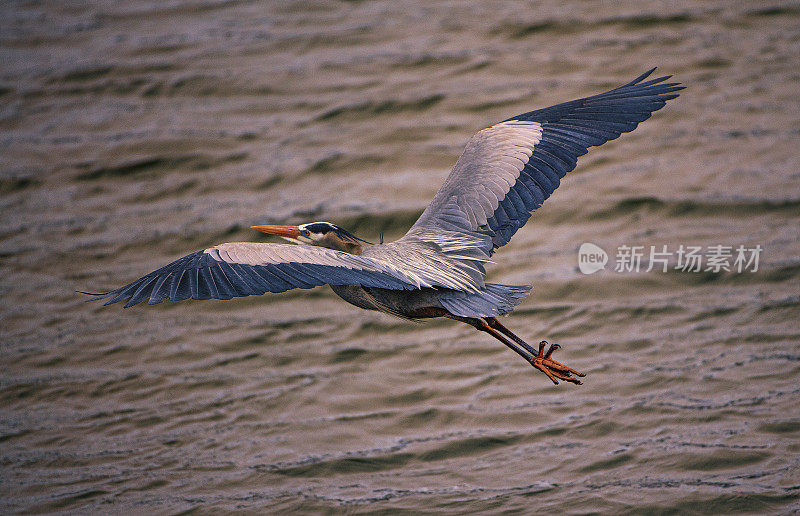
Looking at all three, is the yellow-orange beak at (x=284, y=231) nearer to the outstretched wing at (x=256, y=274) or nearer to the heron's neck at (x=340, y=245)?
the heron's neck at (x=340, y=245)

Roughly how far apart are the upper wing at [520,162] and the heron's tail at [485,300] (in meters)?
0.41

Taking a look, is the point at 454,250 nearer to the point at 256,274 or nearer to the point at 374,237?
the point at 256,274

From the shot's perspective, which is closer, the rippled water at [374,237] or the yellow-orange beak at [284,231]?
the yellow-orange beak at [284,231]

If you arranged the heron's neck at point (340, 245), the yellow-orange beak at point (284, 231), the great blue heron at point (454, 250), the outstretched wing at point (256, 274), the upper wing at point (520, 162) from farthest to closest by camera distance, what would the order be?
the upper wing at point (520, 162), the yellow-orange beak at point (284, 231), the heron's neck at point (340, 245), the great blue heron at point (454, 250), the outstretched wing at point (256, 274)

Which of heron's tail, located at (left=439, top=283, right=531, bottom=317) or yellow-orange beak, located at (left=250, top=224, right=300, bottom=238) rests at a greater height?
yellow-orange beak, located at (left=250, top=224, right=300, bottom=238)

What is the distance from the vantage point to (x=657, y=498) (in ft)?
23.6

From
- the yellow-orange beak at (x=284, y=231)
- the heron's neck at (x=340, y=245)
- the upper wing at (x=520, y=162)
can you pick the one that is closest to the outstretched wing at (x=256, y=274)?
the heron's neck at (x=340, y=245)

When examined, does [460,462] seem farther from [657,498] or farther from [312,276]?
[312,276]

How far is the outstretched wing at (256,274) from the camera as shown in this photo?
4703 millimetres

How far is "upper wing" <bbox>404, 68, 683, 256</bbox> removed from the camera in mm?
5746

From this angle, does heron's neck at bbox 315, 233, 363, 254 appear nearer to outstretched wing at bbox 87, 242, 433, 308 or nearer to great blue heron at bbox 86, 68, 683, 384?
great blue heron at bbox 86, 68, 683, 384

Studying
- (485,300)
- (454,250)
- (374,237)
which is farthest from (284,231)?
(374,237)

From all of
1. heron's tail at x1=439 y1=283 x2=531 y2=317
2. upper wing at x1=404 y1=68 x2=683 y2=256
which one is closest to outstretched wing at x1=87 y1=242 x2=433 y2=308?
heron's tail at x1=439 y1=283 x2=531 y2=317

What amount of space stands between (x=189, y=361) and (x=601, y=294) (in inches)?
157
